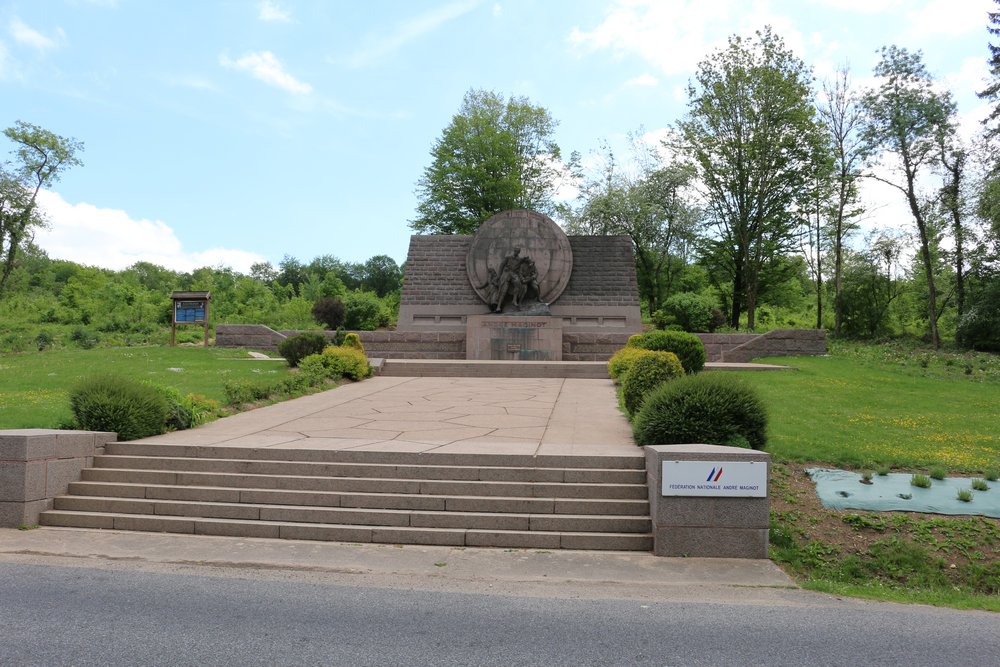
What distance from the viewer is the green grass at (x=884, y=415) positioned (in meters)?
8.19

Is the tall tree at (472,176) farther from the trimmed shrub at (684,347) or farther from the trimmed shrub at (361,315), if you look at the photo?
the trimmed shrub at (684,347)

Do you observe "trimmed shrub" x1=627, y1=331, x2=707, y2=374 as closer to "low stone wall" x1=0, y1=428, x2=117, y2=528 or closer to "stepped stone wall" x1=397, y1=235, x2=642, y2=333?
"stepped stone wall" x1=397, y1=235, x2=642, y2=333

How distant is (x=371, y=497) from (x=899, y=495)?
5.37 metres

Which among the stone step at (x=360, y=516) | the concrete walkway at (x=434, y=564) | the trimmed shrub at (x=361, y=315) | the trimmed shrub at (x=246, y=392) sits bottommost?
the concrete walkway at (x=434, y=564)

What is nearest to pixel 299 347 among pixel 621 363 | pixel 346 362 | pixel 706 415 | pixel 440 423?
pixel 346 362

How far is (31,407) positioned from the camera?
10.7 meters

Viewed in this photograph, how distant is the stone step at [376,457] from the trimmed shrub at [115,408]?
31 centimetres

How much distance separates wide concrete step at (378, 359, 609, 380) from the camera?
55.5ft

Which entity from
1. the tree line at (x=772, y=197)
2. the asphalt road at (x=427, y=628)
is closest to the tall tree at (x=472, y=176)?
the tree line at (x=772, y=197)

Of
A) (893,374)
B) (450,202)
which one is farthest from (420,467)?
(450,202)

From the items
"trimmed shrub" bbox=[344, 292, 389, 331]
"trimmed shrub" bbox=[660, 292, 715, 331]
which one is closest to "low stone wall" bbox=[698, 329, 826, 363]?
"trimmed shrub" bbox=[660, 292, 715, 331]

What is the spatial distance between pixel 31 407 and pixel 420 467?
24.0 ft

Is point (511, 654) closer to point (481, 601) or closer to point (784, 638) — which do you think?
point (481, 601)

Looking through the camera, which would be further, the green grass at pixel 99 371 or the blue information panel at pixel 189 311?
the blue information panel at pixel 189 311
